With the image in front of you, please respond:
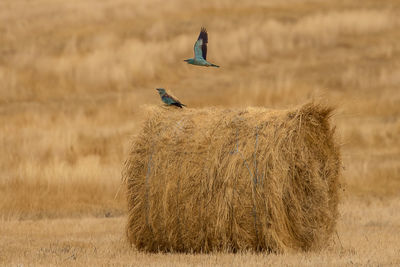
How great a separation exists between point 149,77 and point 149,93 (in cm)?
A: 177

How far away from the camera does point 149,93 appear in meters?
25.1

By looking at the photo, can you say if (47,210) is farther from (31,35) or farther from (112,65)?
(31,35)

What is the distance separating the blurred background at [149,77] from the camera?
17.2 meters

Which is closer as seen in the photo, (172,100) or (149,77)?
(172,100)

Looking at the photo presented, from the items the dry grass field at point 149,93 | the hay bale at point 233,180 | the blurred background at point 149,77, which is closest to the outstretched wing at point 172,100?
the hay bale at point 233,180

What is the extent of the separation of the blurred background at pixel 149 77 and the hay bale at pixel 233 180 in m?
5.02

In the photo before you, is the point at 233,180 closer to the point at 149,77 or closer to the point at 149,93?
the point at 149,93

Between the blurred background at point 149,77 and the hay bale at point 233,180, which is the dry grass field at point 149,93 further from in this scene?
the hay bale at point 233,180

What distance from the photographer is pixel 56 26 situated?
30562mm

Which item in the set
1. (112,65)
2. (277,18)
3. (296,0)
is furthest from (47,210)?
(296,0)

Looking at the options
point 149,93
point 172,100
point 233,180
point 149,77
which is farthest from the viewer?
point 149,77

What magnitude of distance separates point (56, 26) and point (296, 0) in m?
9.05

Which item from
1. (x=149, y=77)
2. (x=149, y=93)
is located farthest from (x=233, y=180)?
(x=149, y=77)

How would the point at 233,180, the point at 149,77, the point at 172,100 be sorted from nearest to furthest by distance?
1. the point at 233,180
2. the point at 172,100
3. the point at 149,77
